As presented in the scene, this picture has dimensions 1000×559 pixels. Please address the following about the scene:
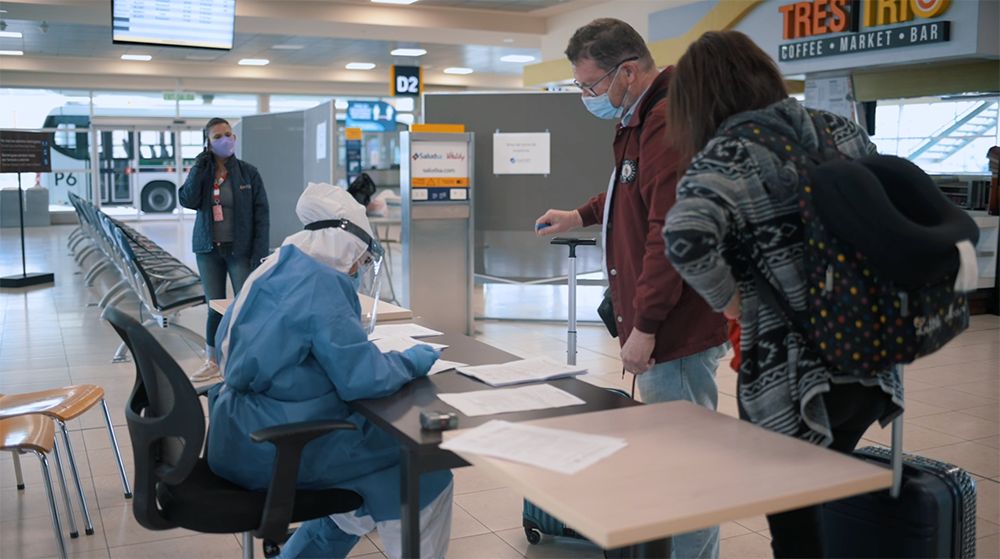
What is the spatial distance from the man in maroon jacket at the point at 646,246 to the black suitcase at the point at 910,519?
0.40 metres

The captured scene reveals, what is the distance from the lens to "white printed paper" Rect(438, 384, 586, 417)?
2.16m

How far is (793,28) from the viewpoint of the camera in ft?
30.0

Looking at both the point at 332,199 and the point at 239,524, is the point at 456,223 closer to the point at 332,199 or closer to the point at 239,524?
the point at 332,199

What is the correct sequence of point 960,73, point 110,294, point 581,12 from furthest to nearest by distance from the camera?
point 581,12 → point 960,73 → point 110,294

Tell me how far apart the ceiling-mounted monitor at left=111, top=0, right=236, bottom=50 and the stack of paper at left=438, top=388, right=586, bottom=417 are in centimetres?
635

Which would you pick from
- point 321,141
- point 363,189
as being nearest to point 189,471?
point 321,141

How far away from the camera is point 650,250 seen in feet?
7.68

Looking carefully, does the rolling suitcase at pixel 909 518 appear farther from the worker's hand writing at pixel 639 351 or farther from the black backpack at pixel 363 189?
the black backpack at pixel 363 189

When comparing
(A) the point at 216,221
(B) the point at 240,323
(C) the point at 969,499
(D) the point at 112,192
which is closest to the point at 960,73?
(A) the point at 216,221

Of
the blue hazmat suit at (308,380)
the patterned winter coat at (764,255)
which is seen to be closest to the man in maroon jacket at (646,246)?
the patterned winter coat at (764,255)

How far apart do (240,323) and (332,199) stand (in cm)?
49

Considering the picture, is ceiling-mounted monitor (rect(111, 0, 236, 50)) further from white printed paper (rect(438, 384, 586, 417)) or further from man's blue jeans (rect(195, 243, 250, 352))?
white printed paper (rect(438, 384, 586, 417))

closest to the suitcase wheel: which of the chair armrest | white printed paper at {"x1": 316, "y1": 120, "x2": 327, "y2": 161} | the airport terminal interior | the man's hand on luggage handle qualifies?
the airport terminal interior

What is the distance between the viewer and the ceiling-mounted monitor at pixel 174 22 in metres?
7.65
